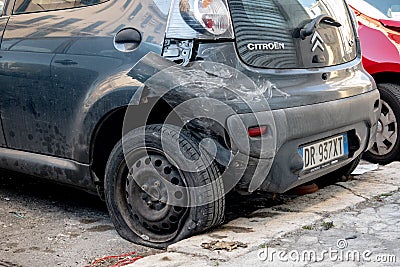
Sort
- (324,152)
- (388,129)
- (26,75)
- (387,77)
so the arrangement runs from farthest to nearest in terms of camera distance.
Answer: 1. (387,77)
2. (388,129)
3. (26,75)
4. (324,152)

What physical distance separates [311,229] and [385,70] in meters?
2.35

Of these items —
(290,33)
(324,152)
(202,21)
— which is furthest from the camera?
(324,152)

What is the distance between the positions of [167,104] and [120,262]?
2.88 ft

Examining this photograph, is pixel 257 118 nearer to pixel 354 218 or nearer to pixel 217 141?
pixel 217 141

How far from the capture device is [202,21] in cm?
382

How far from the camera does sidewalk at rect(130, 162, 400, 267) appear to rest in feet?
11.7

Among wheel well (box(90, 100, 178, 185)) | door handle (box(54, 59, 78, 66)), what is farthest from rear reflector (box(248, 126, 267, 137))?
door handle (box(54, 59, 78, 66))

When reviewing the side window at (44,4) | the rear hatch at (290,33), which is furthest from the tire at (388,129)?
the side window at (44,4)

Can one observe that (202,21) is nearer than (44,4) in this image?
Yes

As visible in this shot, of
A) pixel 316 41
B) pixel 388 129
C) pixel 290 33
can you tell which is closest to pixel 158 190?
pixel 290 33

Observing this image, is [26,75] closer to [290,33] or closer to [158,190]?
[158,190]

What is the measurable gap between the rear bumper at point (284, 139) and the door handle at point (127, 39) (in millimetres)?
728

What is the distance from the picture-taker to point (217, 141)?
369 centimetres

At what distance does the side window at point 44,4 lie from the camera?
429cm
